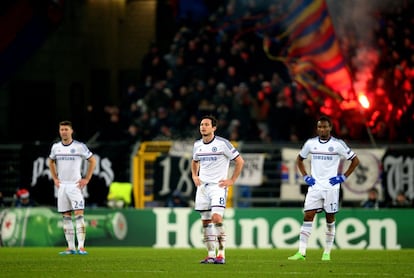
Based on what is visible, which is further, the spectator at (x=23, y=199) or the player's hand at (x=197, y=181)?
the spectator at (x=23, y=199)

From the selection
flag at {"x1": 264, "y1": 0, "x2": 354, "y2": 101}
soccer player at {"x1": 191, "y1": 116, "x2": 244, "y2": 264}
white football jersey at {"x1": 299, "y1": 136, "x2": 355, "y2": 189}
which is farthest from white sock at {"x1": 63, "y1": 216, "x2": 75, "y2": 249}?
flag at {"x1": 264, "y1": 0, "x2": 354, "y2": 101}

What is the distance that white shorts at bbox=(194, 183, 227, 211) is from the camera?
16844mm

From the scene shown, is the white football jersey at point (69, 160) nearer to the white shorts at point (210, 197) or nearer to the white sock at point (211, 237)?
the white shorts at point (210, 197)

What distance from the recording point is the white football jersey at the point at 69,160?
20.6 meters

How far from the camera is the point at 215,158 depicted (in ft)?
56.0

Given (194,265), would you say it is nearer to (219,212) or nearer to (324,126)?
(219,212)

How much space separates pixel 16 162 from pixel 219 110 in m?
4.64

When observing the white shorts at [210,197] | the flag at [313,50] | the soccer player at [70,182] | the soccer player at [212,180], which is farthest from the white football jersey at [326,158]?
the flag at [313,50]

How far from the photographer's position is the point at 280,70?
29.2 m

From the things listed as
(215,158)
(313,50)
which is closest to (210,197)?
(215,158)

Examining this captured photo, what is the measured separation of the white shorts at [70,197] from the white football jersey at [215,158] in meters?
3.93

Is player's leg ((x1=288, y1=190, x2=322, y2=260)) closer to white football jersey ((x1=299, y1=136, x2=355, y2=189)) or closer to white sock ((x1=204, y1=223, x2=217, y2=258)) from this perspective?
white football jersey ((x1=299, y1=136, x2=355, y2=189))

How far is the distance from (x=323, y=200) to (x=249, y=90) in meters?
9.96

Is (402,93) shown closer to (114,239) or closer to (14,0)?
(114,239)
